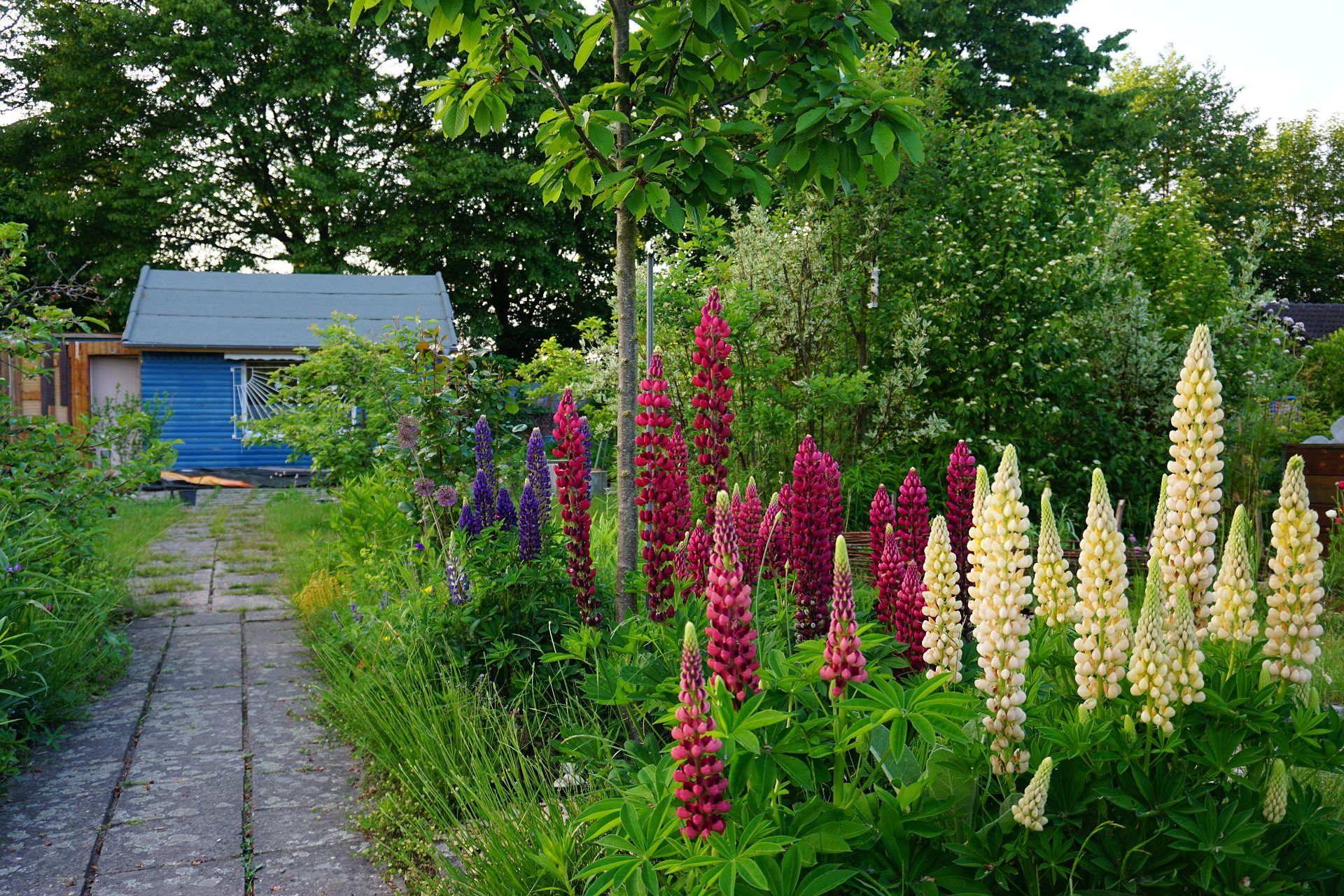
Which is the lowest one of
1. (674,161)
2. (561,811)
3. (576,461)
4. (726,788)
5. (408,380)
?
(561,811)

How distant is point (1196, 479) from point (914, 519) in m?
1.15

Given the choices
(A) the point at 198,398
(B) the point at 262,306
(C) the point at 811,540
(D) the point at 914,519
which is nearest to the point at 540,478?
(C) the point at 811,540

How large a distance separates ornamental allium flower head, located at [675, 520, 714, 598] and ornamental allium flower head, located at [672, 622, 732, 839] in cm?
121

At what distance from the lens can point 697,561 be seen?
9.80ft

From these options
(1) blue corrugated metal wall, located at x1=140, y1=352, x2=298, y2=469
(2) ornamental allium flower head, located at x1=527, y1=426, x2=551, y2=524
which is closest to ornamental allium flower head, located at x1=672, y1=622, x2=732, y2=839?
(2) ornamental allium flower head, located at x1=527, y1=426, x2=551, y2=524

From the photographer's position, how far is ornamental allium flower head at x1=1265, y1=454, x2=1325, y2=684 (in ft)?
5.86

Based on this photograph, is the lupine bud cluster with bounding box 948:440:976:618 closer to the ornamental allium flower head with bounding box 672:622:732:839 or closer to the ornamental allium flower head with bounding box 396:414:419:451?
the ornamental allium flower head with bounding box 672:622:732:839

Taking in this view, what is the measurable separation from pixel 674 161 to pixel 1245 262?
27.5 feet

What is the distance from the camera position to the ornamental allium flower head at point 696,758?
1.62 meters

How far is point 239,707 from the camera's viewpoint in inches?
170

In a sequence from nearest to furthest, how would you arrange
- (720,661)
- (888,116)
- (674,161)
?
1. (720,661)
2. (888,116)
3. (674,161)

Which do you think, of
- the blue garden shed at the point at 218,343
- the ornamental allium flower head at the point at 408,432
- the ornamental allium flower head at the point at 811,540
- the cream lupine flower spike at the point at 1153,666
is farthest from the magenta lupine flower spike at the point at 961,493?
the blue garden shed at the point at 218,343

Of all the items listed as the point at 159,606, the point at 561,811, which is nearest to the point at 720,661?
the point at 561,811

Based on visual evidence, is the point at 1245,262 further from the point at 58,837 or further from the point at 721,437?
the point at 58,837
